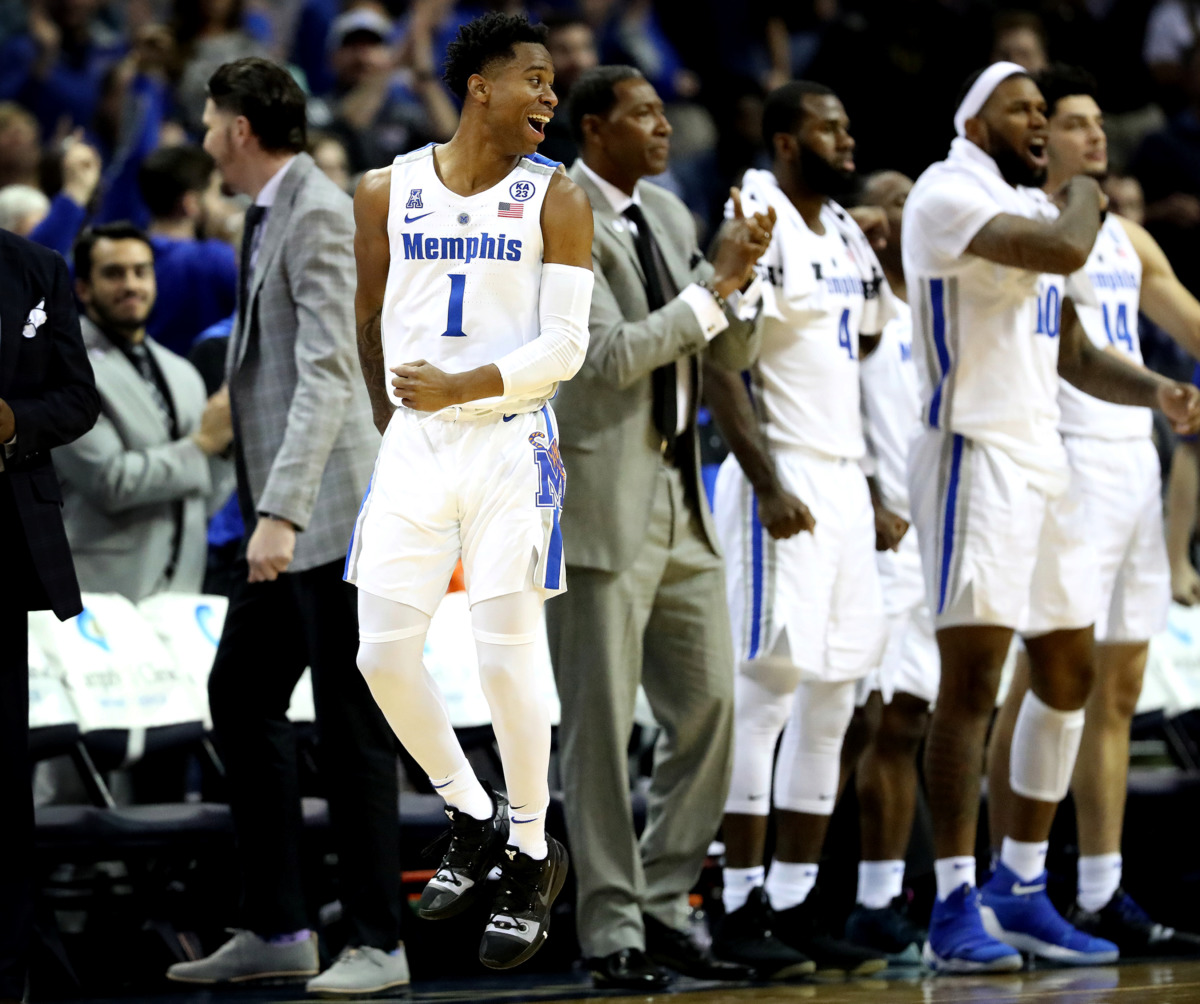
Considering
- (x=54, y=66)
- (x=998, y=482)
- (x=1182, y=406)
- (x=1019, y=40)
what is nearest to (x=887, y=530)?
(x=998, y=482)

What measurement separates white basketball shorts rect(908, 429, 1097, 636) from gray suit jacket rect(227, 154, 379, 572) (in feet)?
5.74

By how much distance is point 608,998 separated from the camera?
16.1ft

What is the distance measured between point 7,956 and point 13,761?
0.48 meters

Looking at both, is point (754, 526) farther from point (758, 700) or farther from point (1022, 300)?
point (1022, 300)

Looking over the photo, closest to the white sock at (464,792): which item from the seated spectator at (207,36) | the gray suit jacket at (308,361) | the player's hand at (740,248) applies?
the gray suit jacket at (308,361)

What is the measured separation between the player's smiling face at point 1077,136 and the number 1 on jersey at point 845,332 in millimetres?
967

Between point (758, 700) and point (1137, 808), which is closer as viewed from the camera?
point (758, 700)

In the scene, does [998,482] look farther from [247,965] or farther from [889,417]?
[247,965]

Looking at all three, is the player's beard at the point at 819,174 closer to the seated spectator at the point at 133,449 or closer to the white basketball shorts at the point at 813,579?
the white basketball shorts at the point at 813,579

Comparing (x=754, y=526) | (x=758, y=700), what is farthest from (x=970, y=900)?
(x=754, y=526)

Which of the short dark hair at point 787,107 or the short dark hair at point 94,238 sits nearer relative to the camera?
the short dark hair at point 787,107

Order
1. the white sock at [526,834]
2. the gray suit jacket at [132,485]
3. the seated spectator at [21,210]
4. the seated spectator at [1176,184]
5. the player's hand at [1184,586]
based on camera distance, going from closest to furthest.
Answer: the white sock at [526,834], the gray suit jacket at [132,485], the player's hand at [1184,586], the seated spectator at [21,210], the seated spectator at [1176,184]

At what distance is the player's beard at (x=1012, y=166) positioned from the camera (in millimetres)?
5820

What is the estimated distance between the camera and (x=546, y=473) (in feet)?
13.2
